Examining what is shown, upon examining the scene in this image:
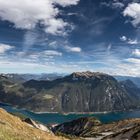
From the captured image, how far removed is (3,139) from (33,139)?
7.77 m

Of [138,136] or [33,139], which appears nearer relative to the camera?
[33,139]

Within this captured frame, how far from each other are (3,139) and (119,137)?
147 meters

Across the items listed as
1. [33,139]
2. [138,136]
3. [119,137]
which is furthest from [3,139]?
[119,137]

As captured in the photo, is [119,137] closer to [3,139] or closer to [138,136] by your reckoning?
[138,136]

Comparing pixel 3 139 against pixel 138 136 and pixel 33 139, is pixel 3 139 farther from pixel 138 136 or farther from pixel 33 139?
pixel 138 136

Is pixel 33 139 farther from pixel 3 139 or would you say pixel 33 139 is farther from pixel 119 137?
pixel 119 137

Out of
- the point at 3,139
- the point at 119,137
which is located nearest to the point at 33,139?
the point at 3,139

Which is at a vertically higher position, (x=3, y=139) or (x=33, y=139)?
(x=3, y=139)

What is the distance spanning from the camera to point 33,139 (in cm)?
2569

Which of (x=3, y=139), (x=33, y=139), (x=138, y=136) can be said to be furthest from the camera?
(x=138, y=136)

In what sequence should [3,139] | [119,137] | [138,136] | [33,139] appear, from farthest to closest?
1. [119,137]
2. [138,136]
3. [33,139]
4. [3,139]

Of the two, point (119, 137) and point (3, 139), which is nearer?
point (3, 139)

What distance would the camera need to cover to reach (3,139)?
1819 centimetres

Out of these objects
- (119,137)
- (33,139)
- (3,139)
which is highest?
(3,139)
